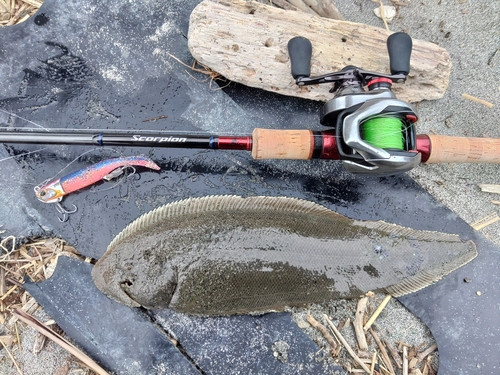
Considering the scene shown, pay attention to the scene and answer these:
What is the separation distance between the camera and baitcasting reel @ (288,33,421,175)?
256cm

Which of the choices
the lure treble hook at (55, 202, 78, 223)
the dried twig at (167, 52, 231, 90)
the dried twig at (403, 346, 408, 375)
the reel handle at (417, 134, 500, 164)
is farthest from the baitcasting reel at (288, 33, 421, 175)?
the lure treble hook at (55, 202, 78, 223)

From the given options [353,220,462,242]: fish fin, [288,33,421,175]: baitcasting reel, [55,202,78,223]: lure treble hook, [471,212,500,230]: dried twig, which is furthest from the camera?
[471,212,500,230]: dried twig

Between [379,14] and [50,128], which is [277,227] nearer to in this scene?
[50,128]

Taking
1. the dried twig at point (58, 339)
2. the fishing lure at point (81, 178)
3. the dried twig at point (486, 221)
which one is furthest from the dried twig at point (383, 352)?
the fishing lure at point (81, 178)

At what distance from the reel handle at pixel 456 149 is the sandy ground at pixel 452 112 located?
18.5 inches

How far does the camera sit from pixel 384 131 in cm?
266

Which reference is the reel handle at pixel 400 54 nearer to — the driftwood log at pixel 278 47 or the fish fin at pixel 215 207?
the driftwood log at pixel 278 47

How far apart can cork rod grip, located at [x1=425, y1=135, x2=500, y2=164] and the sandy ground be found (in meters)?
0.47

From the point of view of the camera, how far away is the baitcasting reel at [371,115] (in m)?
2.56

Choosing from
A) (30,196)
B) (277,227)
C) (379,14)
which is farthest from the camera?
(379,14)

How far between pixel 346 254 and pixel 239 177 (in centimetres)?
99

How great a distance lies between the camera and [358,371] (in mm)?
3311

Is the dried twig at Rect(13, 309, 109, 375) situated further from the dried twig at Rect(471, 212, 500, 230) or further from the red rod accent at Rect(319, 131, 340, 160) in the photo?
the dried twig at Rect(471, 212, 500, 230)

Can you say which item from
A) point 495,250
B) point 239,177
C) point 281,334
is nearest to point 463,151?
point 495,250
